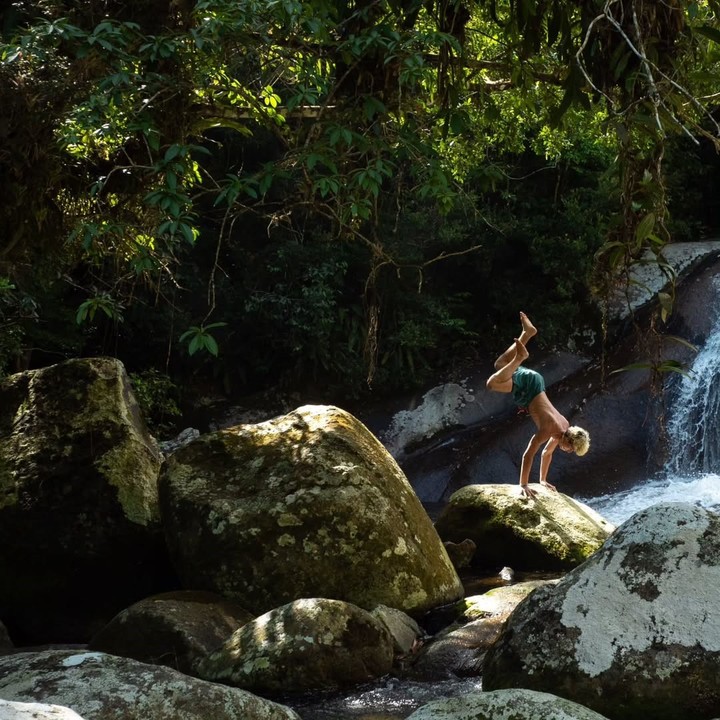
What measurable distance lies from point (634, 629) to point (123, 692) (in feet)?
6.97

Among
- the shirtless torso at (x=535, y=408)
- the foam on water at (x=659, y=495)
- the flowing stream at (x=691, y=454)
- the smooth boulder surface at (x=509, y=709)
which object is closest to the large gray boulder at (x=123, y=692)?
the smooth boulder surface at (x=509, y=709)

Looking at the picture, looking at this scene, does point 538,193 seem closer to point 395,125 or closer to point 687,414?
point 687,414

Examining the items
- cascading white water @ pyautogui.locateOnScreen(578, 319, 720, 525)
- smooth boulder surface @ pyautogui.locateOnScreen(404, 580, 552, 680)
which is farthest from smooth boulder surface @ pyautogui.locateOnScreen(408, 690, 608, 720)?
cascading white water @ pyautogui.locateOnScreen(578, 319, 720, 525)

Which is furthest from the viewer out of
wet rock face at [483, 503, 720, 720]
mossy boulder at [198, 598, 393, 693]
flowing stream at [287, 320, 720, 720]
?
flowing stream at [287, 320, 720, 720]

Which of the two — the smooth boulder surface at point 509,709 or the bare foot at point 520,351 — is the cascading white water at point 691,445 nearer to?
the bare foot at point 520,351

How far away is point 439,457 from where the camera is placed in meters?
14.3

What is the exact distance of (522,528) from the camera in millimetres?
8609

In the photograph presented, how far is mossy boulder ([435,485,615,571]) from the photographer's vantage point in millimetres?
8406

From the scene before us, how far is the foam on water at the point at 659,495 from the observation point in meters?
12.0

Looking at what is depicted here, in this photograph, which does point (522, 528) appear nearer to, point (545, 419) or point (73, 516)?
point (545, 419)

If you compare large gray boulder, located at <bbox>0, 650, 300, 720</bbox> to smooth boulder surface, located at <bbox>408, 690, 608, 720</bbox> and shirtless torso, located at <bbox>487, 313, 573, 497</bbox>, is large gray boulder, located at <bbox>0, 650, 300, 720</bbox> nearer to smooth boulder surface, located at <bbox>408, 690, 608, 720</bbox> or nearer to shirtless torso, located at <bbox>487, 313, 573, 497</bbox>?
smooth boulder surface, located at <bbox>408, 690, 608, 720</bbox>

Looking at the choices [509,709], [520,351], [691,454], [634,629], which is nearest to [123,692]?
[509,709]

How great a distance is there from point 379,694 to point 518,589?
6.40ft

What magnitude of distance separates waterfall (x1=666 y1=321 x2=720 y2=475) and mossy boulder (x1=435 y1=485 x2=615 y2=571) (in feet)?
15.4
